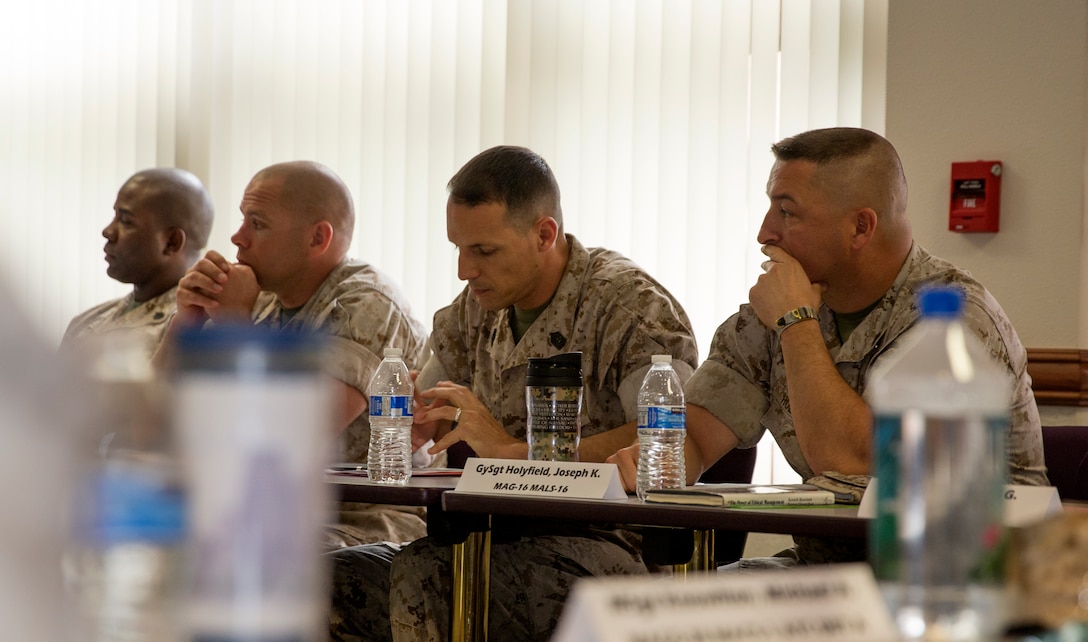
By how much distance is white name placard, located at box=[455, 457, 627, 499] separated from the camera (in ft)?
Answer: 6.62

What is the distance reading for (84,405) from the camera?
0.55m

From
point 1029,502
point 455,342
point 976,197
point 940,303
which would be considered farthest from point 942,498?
point 976,197

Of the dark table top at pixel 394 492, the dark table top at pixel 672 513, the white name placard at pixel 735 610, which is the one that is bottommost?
the dark table top at pixel 394 492

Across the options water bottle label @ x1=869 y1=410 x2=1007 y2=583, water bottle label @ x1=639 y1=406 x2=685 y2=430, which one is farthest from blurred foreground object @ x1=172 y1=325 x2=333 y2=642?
water bottle label @ x1=639 y1=406 x2=685 y2=430

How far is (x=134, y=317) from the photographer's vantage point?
165 inches

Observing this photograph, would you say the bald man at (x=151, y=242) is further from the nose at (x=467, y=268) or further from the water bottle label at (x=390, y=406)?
the water bottle label at (x=390, y=406)

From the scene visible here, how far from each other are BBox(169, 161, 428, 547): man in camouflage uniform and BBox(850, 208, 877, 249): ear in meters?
1.23

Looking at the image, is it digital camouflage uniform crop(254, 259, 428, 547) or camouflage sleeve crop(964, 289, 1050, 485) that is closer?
camouflage sleeve crop(964, 289, 1050, 485)

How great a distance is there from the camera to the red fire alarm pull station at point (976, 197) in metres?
3.31

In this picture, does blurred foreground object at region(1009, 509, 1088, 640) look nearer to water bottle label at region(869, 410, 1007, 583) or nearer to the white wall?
water bottle label at region(869, 410, 1007, 583)

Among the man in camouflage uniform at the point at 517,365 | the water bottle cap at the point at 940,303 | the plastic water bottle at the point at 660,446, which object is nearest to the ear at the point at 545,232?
the man in camouflage uniform at the point at 517,365

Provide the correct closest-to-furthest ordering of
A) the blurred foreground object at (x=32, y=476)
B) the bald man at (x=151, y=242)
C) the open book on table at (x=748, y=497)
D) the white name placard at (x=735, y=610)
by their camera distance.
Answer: the blurred foreground object at (x=32, y=476), the white name placard at (x=735, y=610), the open book on table at (x=748, y=497), the bald man at (x=151, y=242)

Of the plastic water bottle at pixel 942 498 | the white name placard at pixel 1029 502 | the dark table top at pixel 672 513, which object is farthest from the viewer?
the dark table top at pixel 672 513

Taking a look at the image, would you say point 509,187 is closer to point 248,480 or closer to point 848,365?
point 848,365
